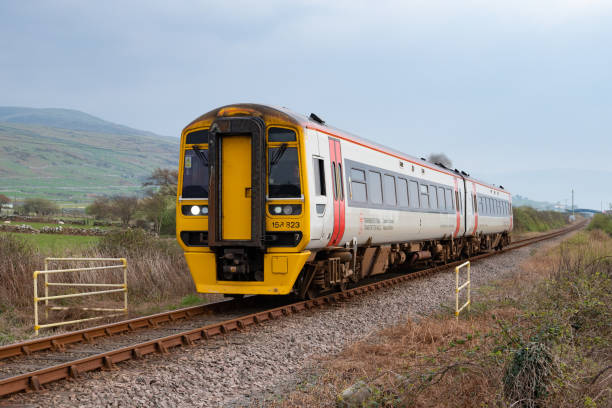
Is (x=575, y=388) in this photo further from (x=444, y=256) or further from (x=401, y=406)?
(x=444, y=256)

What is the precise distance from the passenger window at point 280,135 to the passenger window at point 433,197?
7977 millimetres

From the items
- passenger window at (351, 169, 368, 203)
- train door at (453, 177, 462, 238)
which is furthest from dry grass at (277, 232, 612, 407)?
train door at (453, 177, 462, 238)

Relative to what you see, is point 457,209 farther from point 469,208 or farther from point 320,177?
point 320,177

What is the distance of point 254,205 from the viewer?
908 cm

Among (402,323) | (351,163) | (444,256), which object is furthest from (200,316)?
(444,256)

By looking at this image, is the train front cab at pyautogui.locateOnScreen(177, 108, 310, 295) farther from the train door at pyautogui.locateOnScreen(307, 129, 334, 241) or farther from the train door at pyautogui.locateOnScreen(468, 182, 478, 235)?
the train door at pyautogui.locateOnScreen(468, 182, 478, 235)

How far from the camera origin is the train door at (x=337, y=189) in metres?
10.1

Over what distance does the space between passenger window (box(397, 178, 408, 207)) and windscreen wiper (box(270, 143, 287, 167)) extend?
201 inches

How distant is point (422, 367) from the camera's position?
5.49m

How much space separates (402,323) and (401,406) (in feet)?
14.2

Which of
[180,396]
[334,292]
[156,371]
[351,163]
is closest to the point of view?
[180,396]

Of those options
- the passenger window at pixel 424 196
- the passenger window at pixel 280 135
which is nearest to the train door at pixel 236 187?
the passenger window at pixel 280 135

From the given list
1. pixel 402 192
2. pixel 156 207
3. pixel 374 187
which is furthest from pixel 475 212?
pixel 156 207

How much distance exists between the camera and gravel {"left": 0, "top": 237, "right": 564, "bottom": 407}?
17.6 feet
